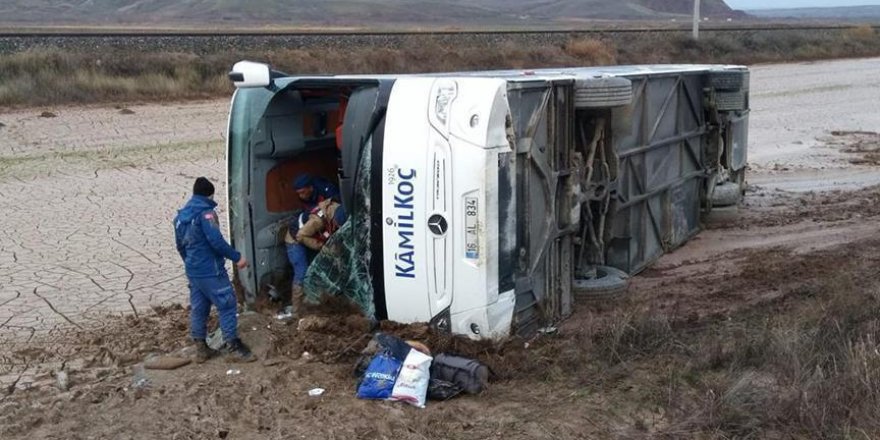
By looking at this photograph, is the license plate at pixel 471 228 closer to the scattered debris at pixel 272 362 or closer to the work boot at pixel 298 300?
the scattered debris at pixel 272 362

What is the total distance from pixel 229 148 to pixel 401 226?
185 centimetres

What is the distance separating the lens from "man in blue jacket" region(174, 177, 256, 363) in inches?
264

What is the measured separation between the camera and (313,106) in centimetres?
816

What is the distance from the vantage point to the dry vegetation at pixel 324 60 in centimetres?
2179

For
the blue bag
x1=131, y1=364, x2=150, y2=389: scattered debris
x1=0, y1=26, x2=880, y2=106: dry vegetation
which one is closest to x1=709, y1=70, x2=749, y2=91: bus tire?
the blue bag

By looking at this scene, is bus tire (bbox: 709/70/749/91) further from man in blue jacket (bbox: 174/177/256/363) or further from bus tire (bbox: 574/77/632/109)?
man in blue jacket (bbox: 174/177/256/363)

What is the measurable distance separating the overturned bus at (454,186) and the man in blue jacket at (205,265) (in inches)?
28.9

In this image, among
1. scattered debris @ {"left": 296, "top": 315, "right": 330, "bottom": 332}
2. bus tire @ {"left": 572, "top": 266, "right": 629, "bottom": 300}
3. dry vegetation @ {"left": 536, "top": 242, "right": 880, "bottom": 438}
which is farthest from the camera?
bus tire @ {"left": 572, "top": 266, "right": 629, "bottom": 300}

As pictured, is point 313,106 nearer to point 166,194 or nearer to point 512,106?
point 512,106

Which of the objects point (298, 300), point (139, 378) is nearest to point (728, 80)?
point (298, 300)

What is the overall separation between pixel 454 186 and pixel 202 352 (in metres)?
2.19

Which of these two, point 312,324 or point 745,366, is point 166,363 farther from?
point 745,366

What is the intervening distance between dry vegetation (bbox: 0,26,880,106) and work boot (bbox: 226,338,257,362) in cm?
1544

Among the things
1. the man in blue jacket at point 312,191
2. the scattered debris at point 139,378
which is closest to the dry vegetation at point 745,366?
the man in blue jacket at point 312,191
